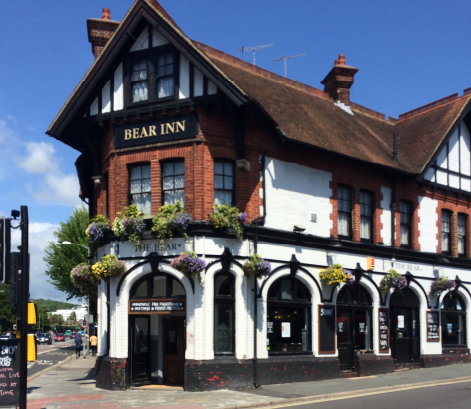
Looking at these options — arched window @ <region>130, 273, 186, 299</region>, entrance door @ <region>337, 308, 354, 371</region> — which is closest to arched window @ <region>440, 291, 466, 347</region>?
entrance door @ <region>337, 308, 354, 371</region>

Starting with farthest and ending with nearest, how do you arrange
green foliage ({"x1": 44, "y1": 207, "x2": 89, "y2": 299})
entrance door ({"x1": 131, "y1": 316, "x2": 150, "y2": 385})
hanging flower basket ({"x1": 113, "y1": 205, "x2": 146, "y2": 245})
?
green foliage ({"x1": 44, "y1": 207, "x2": 89, "y2": 299}), entrance door ({"x1": 131, "y1": 316, "x2": 150, "y2": 385}), hanging flower basket ({"x1": 113, "y1": 205, "x2": 146, "y2": 245})

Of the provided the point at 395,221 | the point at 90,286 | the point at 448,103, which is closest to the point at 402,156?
the point at 395,221

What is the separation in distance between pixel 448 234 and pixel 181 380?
13244 mm

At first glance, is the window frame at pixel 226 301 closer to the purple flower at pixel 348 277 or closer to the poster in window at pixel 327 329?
the poster in window at pixel 327 329

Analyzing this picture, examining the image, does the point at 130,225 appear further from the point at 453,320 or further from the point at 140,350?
the point at 453,320

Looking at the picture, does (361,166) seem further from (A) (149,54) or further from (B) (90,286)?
(B) (90,286)

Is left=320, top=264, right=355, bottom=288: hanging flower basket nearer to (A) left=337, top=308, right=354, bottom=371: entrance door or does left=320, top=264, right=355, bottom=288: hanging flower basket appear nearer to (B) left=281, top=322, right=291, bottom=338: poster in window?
(A) left=337, top=308, right=354, bottom=371: entrance door

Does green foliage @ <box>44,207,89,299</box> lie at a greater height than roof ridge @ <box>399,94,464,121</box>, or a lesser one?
lesser

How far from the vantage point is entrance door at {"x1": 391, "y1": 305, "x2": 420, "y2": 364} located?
2170 centimetres

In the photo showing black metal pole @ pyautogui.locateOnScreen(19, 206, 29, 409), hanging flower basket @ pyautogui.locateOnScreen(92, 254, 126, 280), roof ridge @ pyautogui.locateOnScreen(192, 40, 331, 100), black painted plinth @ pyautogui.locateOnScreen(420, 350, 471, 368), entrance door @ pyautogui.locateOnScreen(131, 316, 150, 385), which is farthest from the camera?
black painted plinth @ pyautogui.locateOnScreen(420, 350, 471, 368)

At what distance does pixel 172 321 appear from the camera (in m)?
17.7

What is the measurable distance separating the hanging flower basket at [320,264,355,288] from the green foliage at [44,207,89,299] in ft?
106

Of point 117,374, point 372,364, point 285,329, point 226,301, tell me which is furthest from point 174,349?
point 372,364

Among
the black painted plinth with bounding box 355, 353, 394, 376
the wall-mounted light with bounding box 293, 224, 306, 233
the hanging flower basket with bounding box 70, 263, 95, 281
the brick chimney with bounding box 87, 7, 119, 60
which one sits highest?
the brick chimney with bounding box 87, 7, 119, 60
